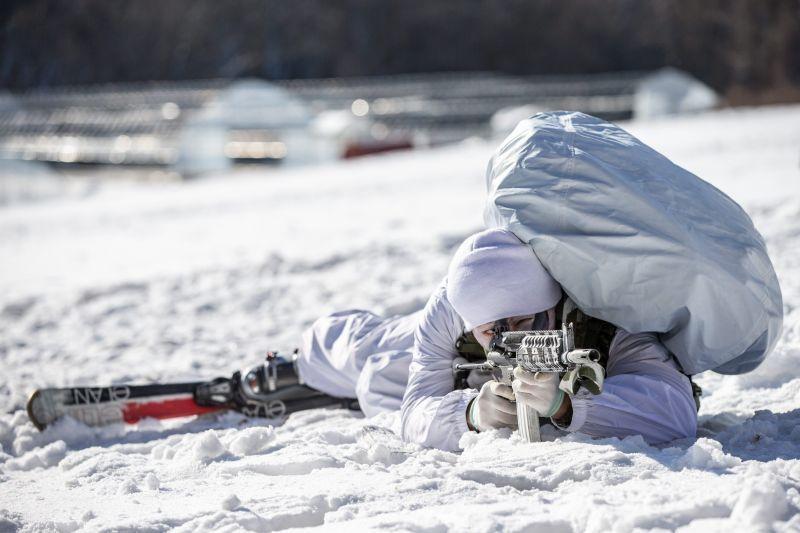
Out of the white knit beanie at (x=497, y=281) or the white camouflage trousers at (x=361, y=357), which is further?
the white camouflage trousers at (x=361, y=357)

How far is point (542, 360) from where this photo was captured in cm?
230

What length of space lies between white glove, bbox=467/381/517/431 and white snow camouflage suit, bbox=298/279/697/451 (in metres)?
0.05

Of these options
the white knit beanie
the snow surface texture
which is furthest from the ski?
the white knit beanie

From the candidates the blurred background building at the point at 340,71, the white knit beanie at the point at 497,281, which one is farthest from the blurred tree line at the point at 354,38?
the white knit beanie at the point at 497,281

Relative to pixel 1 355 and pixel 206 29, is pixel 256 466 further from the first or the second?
pixel 206 29

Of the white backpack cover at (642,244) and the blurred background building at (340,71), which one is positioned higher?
the blurred background building at (340,71)

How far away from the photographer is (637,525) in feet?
6.73

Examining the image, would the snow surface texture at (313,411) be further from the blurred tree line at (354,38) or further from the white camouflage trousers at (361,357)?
the blurred tree line at (354,38)

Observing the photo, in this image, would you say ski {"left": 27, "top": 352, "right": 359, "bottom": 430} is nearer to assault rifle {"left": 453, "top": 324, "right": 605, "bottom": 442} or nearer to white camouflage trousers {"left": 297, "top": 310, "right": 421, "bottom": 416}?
white camouflage trousers {"left": 297, "top": 310, "right": 421, "bottom": 416}

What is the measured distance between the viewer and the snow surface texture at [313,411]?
Answer: 90.4 inches

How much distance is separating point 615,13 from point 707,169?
37434 mm

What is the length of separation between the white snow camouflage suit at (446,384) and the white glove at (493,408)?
0.05 meters

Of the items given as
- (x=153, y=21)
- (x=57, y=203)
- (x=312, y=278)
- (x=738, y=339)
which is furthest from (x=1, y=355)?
(x=153, y=21)

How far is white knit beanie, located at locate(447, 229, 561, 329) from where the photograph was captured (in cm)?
253
